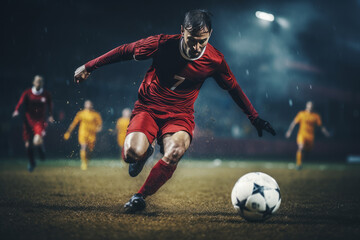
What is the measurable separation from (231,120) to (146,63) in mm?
10250

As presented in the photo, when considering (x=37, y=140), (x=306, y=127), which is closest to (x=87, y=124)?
(x=37, y=140)

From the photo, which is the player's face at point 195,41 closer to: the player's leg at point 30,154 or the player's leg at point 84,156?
the player's leg at point 30,154

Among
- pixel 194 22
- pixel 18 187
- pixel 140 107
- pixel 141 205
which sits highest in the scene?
pixel 194 22

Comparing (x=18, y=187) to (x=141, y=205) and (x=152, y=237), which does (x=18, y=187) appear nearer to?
(x=141, y=205)

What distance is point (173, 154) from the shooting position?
4.04m

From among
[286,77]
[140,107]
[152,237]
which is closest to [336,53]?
[286,77]

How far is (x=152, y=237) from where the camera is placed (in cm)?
290

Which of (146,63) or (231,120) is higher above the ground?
(146,63)

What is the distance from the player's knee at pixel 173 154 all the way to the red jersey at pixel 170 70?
1.71ft

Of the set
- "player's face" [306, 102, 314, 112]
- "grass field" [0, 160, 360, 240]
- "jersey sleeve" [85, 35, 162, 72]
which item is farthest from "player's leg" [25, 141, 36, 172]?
"player's face" [306, 102, 314, 112]

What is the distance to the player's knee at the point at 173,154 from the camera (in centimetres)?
403

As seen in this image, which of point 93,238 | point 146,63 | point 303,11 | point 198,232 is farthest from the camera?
point 303,11

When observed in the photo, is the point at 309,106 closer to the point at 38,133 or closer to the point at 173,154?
the point at 38,133

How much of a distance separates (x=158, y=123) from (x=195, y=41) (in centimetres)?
109
